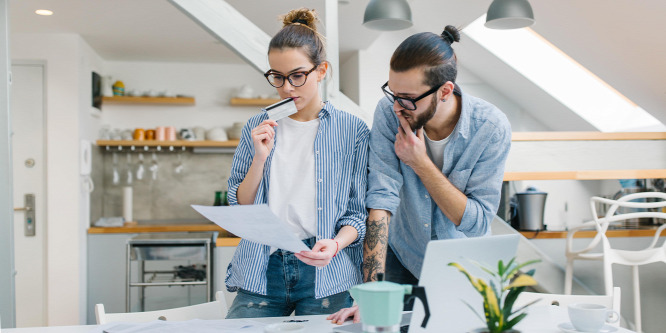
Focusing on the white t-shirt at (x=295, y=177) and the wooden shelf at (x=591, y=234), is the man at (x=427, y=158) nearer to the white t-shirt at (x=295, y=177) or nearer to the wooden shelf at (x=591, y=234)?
the white t-shirt at (x=295, y=177)

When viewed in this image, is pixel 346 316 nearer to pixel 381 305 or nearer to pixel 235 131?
pixel 381 305

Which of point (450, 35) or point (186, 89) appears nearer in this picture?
point (450, 35)

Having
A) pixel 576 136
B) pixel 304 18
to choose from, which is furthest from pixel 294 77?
pixel 576 136

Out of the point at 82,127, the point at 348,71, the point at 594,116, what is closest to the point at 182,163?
the point at 82,127

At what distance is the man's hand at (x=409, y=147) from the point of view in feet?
4.96

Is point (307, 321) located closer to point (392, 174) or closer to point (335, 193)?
point (335, 193)

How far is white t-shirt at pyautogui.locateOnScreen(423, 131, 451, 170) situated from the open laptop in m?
0.52

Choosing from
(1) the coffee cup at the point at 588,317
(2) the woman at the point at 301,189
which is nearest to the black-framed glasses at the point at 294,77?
(2) the woman at the point at 301,189

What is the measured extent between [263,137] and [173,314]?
557 mm

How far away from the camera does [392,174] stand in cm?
160

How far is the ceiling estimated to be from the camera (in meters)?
3.82

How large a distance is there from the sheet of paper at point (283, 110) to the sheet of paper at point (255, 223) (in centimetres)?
39

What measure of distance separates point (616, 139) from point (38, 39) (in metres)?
4.32

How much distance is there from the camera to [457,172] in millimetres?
1603
